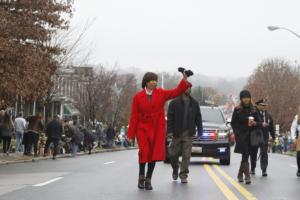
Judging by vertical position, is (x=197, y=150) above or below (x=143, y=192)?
above

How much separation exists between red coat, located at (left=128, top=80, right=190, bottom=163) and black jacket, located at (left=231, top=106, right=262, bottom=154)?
2526 mm

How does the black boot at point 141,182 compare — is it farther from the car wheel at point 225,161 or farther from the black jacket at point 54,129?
the black jacket at point 54,129

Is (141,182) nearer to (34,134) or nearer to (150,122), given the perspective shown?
(150,122)

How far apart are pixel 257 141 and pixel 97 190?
3834mm

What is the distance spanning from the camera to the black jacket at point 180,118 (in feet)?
44.7

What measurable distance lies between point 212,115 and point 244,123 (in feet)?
26.5

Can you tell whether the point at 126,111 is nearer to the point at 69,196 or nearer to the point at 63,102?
the point at 63,102

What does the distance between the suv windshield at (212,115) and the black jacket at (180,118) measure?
26.3 feet

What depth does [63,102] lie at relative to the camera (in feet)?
197

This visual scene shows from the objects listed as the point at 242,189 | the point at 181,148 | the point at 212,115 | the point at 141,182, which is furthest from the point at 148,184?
the point at 212,115

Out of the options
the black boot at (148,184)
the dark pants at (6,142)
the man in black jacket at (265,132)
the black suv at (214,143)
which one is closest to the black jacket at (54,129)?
the dark pants at (6,142)

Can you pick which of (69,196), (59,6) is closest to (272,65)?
(59,6)

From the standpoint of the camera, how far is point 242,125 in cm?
1407

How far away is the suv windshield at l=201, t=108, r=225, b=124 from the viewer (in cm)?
2186
